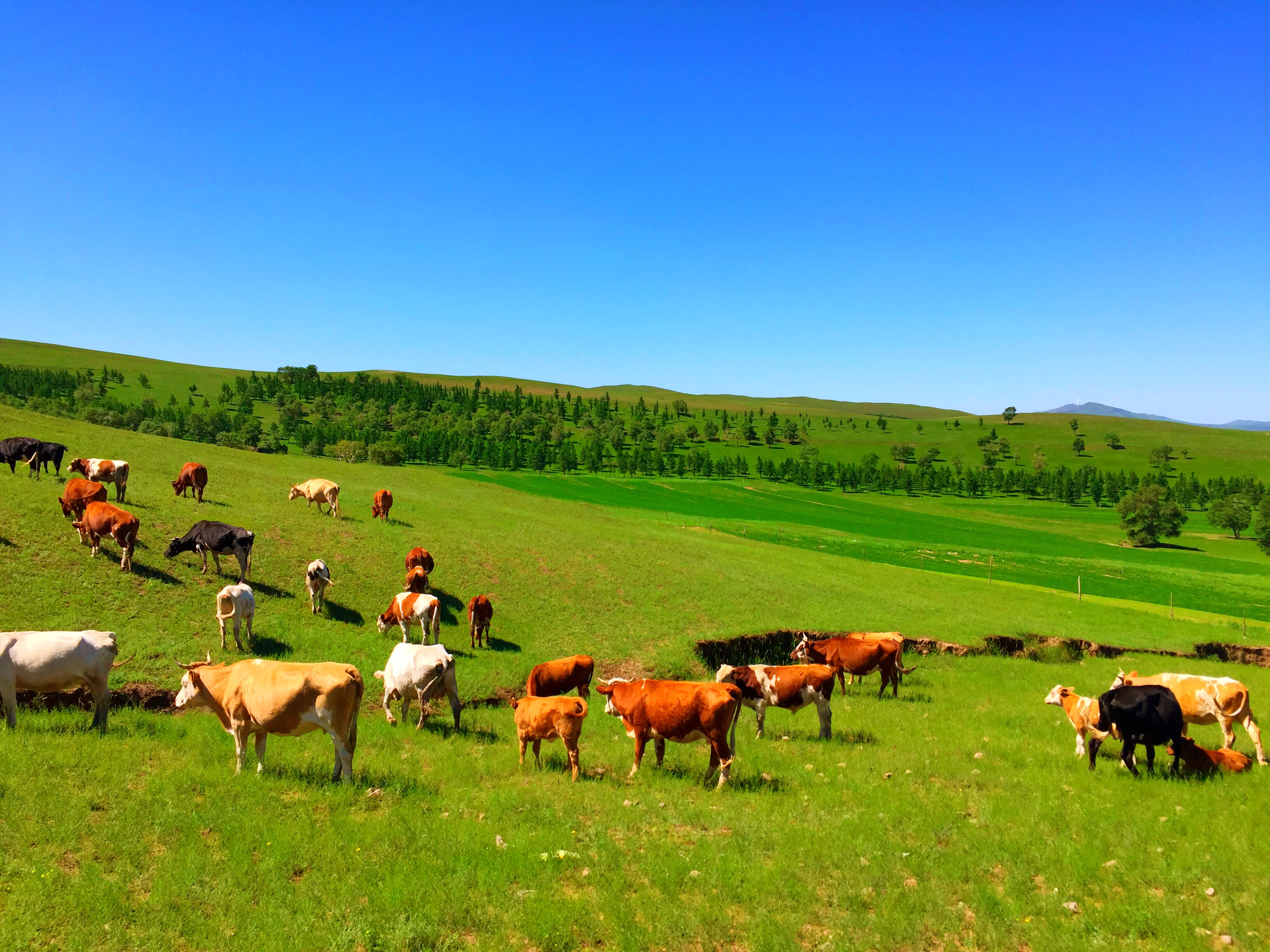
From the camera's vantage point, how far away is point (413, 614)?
827 inches

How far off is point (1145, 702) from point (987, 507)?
138 metres

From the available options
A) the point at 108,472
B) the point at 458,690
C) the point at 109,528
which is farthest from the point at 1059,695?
the point at 108,472

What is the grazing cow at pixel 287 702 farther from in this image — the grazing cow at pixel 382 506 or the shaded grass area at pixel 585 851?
the grazing cow at pixel 382 506

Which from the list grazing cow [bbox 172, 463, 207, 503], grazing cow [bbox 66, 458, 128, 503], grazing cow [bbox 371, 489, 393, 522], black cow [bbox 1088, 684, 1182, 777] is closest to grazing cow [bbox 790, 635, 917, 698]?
black cow [bbox 1088, 684, 1182, 777]

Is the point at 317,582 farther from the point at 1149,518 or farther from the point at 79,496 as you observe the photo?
the point at 1149,518

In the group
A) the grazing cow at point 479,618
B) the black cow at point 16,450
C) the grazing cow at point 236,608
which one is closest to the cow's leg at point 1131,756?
the grazing cow at point 479,618

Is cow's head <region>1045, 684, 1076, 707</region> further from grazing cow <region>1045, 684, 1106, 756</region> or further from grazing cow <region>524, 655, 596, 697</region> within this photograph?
grazing cow <region>524, 655, 596, 697</region>

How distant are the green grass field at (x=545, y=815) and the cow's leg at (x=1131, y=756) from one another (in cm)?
67

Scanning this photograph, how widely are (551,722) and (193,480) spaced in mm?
24573

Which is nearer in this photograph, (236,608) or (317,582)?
(236,608)

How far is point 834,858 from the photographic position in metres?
9.99

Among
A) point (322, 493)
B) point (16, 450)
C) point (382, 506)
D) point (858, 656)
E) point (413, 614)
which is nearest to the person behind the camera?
point (413, 614)

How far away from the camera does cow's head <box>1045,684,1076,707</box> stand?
653 inches

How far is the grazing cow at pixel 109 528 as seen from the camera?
20266mm
